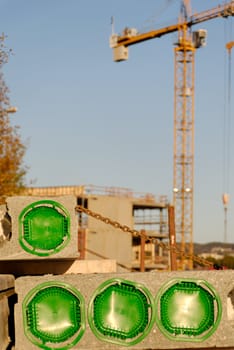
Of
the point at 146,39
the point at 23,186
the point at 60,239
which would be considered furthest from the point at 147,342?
the point at 146,39

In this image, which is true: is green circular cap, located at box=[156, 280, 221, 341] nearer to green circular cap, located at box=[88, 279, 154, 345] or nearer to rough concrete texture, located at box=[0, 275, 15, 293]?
green circular cap, located at box=[88, 279, 154, 345]

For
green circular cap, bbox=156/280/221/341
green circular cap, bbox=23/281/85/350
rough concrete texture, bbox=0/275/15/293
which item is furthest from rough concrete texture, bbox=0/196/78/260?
green circular cap, bbox=156/280/221/341

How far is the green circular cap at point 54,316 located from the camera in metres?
10.6

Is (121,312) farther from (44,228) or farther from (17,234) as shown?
(17,234)

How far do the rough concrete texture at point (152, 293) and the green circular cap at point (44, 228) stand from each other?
553mm

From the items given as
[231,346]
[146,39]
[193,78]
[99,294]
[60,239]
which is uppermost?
[146,39]

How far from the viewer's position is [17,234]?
11.0m

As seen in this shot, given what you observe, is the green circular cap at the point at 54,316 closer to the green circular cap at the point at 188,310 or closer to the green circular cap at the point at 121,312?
the green circular cap at the point at 121,312

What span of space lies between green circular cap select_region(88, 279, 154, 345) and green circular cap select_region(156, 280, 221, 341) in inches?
8.8

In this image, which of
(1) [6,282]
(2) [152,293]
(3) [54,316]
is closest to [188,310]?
(2) [152,293]

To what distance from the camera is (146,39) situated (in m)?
117

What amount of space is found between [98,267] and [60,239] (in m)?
8.62

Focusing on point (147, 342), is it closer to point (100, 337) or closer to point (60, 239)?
point (100, 337)

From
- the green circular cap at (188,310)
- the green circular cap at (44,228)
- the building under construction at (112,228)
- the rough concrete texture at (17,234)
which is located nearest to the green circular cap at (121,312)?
the green circular cap at (188,310)
